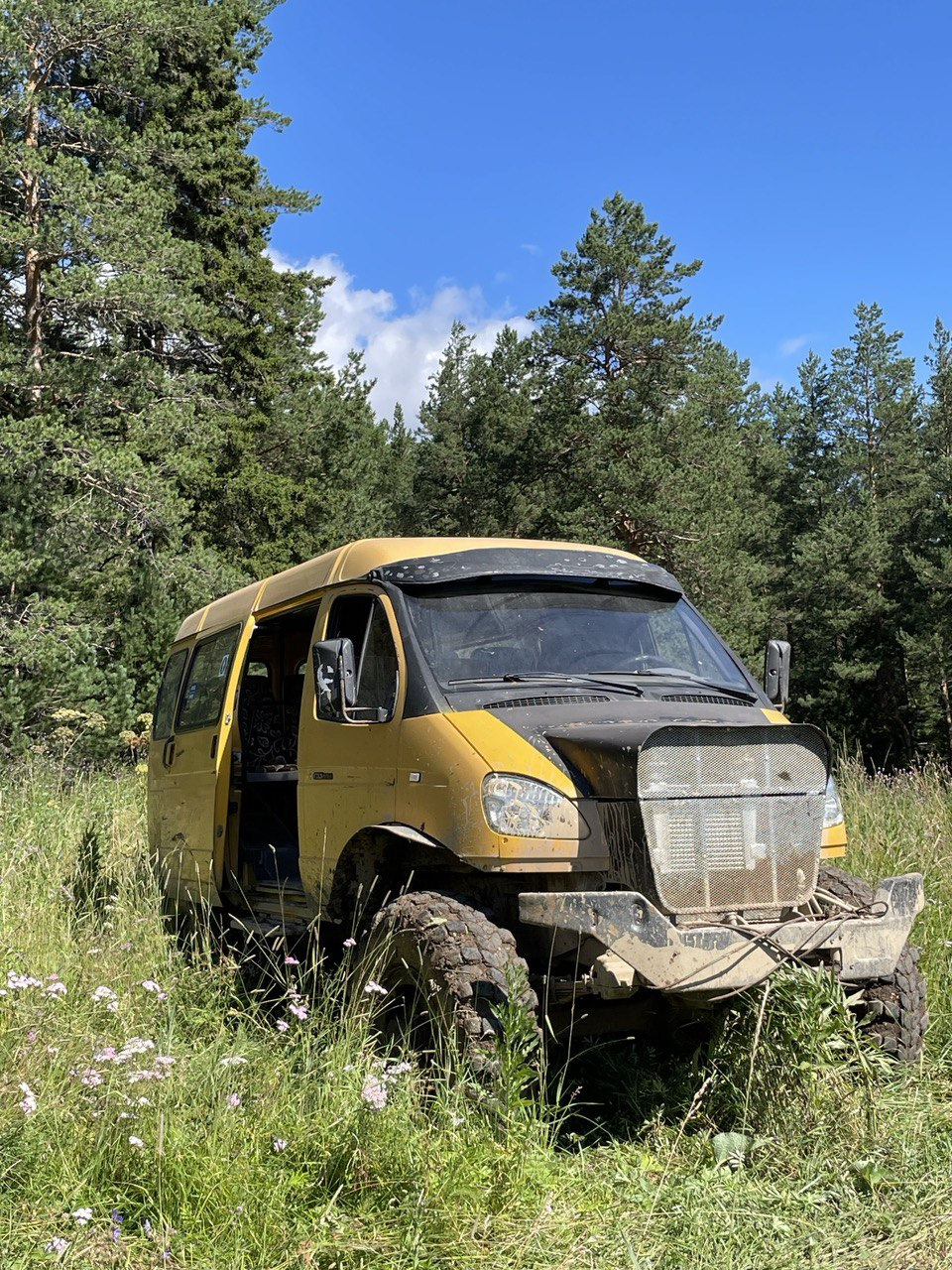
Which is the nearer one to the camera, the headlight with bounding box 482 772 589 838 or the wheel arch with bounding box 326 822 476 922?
the headlight with bounding box 482 772 589 838

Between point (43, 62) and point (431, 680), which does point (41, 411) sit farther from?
point (431, 680)

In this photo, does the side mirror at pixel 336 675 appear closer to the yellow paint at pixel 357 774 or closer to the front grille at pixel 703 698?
the yellow paint at pixel 357 774

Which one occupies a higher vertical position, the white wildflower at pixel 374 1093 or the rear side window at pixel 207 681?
the rear side window at pixel 207 681

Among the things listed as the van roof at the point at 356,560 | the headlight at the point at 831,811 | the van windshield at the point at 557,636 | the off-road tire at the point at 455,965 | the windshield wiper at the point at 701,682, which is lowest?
the off-road tire at the point at 455,965

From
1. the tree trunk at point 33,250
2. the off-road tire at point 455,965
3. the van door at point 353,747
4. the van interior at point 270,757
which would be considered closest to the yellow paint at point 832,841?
the off-road tire at point 455,965

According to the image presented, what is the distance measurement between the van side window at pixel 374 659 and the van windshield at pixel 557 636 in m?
0.18

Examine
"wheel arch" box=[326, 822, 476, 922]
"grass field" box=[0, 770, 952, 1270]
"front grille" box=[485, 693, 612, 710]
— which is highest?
"front grille" box=[485, 693, 612, 710]

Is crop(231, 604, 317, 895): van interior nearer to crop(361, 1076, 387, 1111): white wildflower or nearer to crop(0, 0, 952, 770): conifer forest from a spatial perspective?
crop(361, 1076, 387, 1111): white wildflower

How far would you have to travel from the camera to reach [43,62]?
17.1 metres

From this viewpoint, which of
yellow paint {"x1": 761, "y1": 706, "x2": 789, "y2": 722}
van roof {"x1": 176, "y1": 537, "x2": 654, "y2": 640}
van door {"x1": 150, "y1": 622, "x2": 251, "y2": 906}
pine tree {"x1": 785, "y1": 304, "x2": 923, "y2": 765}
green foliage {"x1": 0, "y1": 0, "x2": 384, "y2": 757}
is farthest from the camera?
pine tree {"x1": 785, "y1": 304, "x2": 923, "y2": 765}

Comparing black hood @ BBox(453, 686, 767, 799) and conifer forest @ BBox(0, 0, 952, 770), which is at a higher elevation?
conifer forest @ BBox(0, 0, 952, 770)

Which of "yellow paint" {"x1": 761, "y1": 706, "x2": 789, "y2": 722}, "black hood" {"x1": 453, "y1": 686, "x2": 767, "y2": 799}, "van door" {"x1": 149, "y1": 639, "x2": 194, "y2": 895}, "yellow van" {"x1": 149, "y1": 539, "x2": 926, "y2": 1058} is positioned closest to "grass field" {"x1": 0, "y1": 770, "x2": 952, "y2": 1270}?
"yellow van" {"x1": 149, "y1": 539, "x2": 926, "y2": 1058}

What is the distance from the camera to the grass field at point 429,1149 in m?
3.24

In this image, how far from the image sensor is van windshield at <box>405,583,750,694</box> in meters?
5.04
